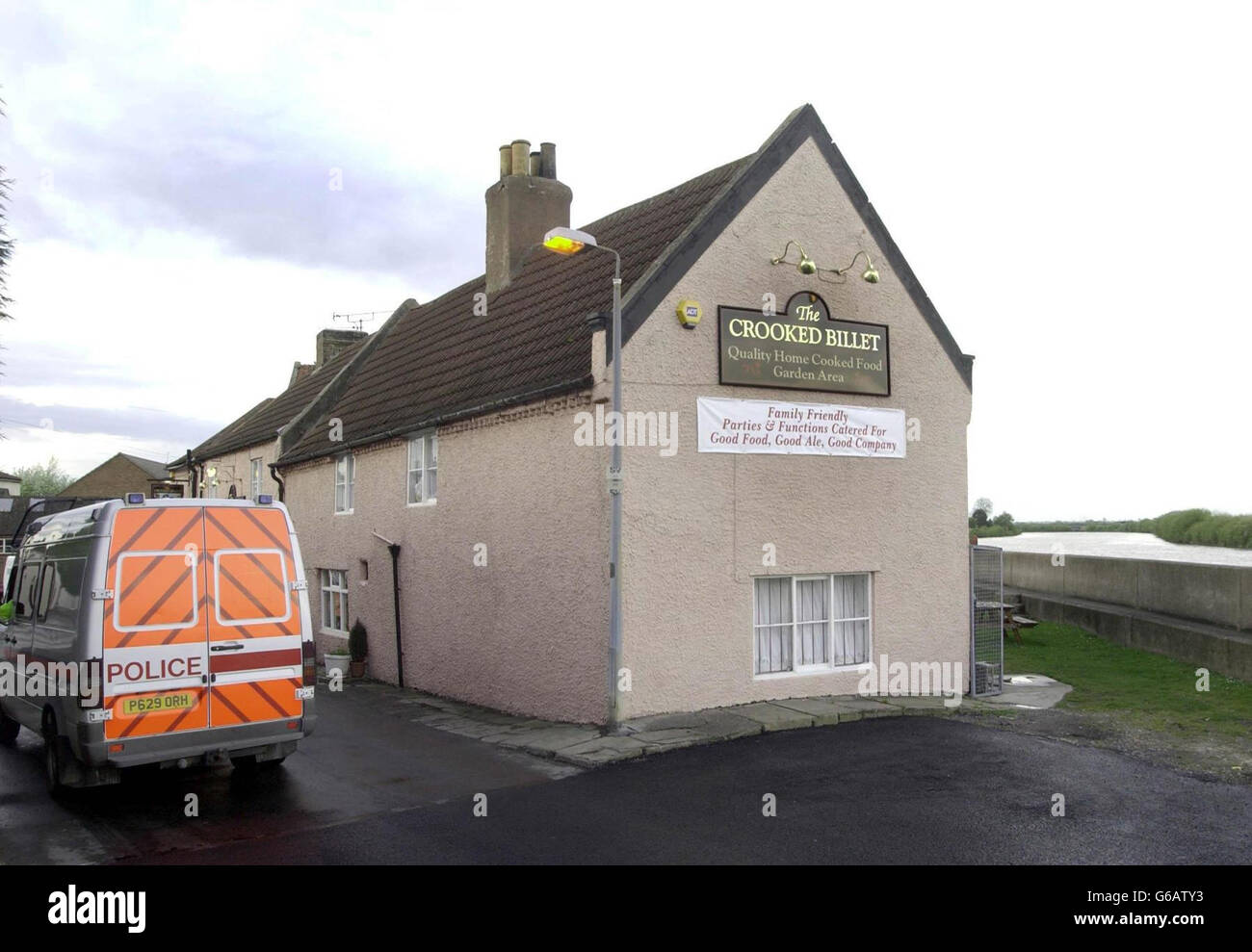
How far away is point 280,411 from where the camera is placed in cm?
2753

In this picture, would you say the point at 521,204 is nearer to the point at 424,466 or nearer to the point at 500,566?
the point at 424,466

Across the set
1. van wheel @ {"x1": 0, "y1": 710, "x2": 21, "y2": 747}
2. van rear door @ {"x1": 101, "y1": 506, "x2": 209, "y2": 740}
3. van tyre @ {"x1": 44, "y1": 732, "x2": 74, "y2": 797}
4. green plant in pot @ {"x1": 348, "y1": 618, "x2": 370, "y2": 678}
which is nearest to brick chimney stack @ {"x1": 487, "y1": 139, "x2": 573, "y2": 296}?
green plant in pot @ {"x1": 348, "y1": 618, "x2": 370, "y2": 678}

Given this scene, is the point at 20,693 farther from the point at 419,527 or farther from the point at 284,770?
the point at 419,527

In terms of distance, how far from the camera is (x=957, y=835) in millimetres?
7551

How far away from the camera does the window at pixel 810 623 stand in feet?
43.4

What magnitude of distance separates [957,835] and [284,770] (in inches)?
270

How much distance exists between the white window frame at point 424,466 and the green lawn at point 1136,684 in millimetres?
10204

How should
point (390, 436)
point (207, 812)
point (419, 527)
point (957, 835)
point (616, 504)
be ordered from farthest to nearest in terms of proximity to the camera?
point (390, 436), point (419, 527), point (616, 504), point (207, 812), point (957, 835)

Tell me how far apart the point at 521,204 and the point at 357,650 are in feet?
29.8

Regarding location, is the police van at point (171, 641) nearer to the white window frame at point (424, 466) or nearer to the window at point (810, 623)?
the window at point (810, 623)

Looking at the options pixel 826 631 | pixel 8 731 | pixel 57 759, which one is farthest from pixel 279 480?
pixel 57 759

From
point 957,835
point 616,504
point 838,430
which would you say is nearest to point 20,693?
point 616,504

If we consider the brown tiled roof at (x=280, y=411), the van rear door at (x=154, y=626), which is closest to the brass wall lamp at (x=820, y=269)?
the van rear door at (x=154, y=626)
